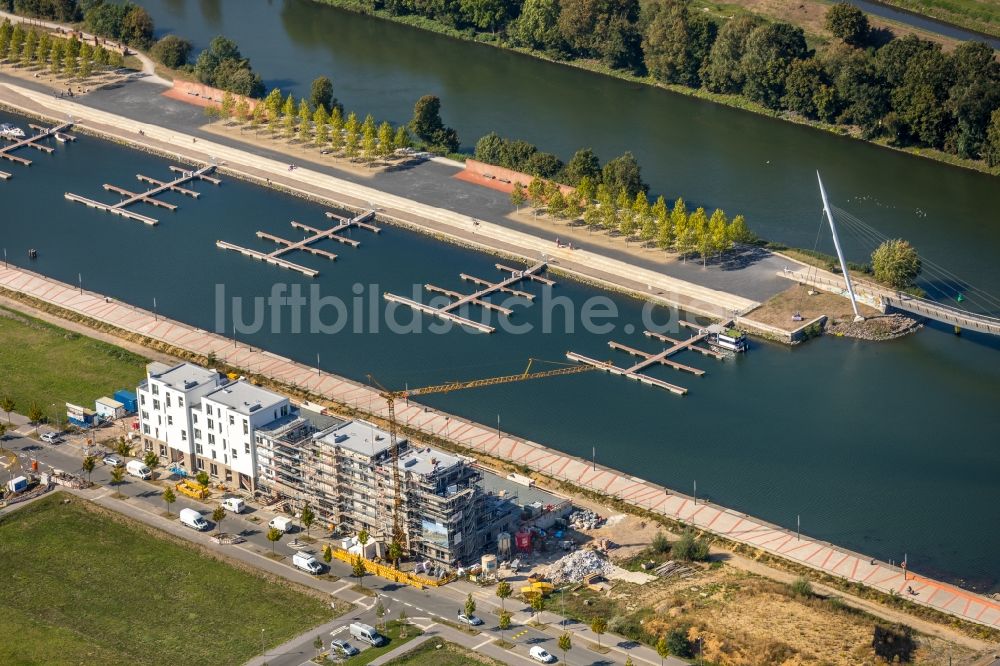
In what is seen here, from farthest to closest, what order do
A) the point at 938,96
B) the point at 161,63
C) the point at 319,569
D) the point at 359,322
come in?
the point at 161,63 < the point at 938,96 < the point at 359,322 < the point at 319,569

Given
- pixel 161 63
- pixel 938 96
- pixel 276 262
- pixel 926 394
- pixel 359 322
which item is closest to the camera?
pixel 926 394

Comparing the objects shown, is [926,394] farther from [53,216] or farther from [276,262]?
[53,216]

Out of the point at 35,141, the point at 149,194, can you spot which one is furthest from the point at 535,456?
the point at 35,141

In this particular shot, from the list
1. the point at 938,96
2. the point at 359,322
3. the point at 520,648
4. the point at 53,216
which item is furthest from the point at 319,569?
the point at 938,96

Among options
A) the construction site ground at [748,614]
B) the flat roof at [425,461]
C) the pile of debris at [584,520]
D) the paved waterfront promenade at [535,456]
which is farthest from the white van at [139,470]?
the pile of debris at [584,520]

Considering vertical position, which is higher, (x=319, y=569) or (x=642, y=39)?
(x=642, y=39)

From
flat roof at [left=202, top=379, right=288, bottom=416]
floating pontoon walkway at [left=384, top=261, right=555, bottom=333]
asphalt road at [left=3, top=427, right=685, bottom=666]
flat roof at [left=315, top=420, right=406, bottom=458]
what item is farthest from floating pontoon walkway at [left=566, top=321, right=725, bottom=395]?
asphalt road at [left=3, top=427, right=685, bottom=666]
